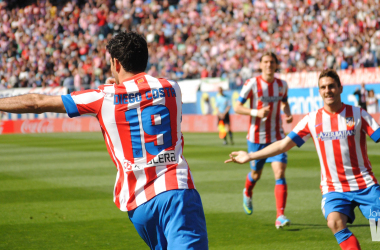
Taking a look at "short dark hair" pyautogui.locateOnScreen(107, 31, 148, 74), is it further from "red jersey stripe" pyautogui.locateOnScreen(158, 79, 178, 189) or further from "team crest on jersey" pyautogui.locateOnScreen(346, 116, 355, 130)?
"team crest on jersey" pyautogui.locateOnScreen(346, 116, 355, 130)

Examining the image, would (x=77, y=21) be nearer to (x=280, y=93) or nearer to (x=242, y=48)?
(x=242, y=48)

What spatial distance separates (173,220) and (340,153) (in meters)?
2.17

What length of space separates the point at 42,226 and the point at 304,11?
2329cm

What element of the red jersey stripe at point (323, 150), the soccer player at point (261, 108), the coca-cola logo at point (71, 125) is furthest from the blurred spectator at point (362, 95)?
the red jersey stripe at point (323, 150)

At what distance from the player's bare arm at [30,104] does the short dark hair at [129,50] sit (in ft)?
1.52

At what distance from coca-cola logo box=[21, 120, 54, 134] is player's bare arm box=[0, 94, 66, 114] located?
80.3 ft

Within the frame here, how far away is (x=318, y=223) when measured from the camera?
682cm

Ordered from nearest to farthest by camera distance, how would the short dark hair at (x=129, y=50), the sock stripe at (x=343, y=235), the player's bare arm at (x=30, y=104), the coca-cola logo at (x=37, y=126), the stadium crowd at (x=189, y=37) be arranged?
1. the player's bare arm at (x=30, y=104)
2. the short dark hair at (x=129, y=50)
3. the sock stripe at (x=343, y=235)
4. the stadium crowd at (x=189, y=37)
5. the coca-cola logo at (x=37, y=126)

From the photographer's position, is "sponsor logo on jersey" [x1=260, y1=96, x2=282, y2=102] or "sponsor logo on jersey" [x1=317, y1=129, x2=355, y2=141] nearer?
"sponsor logo on jersey" [x1=317, y1=129, x2=355, y2=141]

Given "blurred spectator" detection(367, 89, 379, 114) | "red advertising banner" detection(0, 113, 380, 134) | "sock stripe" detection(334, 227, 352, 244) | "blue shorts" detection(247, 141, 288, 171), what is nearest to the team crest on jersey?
"sock stripe" detection(334, 227, 352, 244)

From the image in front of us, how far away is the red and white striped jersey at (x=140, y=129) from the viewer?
316 centimetres

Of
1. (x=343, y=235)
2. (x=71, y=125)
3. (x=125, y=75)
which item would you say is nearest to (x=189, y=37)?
(x=71, y=125)

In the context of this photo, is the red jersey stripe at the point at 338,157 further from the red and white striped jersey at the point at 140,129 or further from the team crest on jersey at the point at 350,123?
the red and white striped jersey at the point at 140,129

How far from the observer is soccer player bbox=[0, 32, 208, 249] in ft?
10.2
